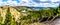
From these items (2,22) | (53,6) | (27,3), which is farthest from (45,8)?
(2,22)

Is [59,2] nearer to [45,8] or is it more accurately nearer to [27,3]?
[45,8]

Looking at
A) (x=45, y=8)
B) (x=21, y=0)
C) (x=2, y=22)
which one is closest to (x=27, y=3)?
(x=21, y=0)

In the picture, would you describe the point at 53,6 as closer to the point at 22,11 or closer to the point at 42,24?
the point at 42,24

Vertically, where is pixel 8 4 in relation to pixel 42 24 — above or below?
above

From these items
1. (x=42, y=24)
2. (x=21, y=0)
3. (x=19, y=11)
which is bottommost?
(x=42, y=24)

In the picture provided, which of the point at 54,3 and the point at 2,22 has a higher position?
the point at 54,3

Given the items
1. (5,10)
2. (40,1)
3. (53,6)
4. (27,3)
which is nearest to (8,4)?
(5,10)

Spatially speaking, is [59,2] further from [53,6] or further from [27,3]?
[27,3]
